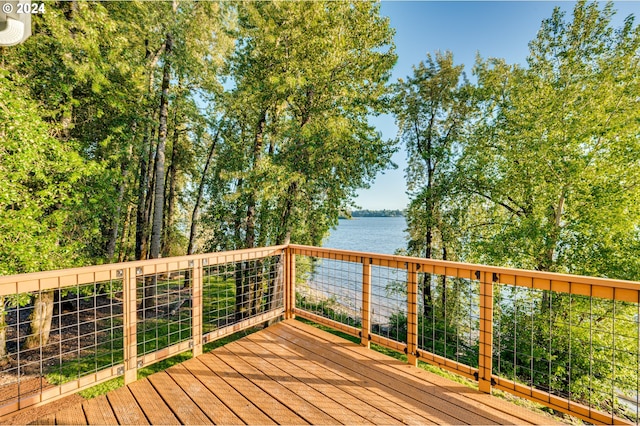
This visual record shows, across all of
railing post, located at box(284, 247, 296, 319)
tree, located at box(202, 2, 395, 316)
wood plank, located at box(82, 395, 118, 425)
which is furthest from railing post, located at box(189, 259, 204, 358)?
tree, located at box(202, 2, 395, 316)

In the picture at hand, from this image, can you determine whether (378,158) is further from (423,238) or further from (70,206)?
(70,206)

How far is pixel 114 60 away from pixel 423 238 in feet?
33.2

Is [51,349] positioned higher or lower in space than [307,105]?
lower

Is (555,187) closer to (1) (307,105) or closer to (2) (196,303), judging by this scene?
(1) (307,105)

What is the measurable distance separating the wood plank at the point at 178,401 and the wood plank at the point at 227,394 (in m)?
0.18

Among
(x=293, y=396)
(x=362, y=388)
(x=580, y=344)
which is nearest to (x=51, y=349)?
(x=293, y=396)

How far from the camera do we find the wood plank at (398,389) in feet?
6.81

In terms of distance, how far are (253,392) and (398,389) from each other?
116cm

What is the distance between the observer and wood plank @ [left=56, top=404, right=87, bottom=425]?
A: 190cm

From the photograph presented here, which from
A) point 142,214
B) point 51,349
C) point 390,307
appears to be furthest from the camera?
point 142,214

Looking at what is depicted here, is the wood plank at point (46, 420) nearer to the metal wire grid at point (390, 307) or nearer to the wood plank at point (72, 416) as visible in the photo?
the wood plank at point (72, 416)

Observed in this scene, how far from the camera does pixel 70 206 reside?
5.42 m

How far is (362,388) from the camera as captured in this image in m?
2.39

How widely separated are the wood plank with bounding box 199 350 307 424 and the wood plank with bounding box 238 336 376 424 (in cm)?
21
